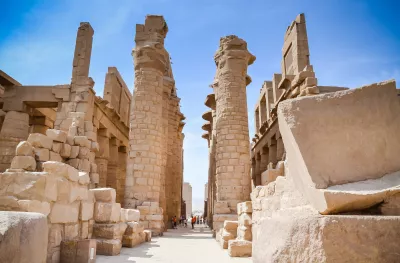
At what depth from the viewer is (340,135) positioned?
6.12ft

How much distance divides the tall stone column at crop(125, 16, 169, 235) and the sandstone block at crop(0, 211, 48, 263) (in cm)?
858

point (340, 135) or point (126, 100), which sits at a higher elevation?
point (126, 100)

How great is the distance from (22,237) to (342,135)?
236cm

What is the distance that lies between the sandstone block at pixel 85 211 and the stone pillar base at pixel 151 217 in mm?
5210

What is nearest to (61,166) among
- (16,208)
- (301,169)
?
(16,208)

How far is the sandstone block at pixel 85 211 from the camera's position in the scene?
5.02 metres

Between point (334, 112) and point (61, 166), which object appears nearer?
point (334, 112)

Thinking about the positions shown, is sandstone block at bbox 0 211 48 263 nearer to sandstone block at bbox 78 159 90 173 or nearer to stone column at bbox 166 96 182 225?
sandstone block at bbox 78 159 90 173

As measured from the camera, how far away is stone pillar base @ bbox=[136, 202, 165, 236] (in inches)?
414

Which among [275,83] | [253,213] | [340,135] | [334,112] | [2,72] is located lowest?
[253,213]

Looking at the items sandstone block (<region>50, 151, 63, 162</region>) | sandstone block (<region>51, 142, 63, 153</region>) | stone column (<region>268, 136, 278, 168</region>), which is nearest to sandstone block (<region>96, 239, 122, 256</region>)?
sandstone block (<region>50, 151, 63, 162</region>)

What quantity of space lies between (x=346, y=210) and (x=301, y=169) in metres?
0.38

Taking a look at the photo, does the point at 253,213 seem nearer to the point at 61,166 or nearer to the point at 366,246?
the point at 61,166

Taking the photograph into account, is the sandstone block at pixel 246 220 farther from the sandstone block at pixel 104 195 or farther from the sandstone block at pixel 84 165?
the sandstone block at pixel 84 165
